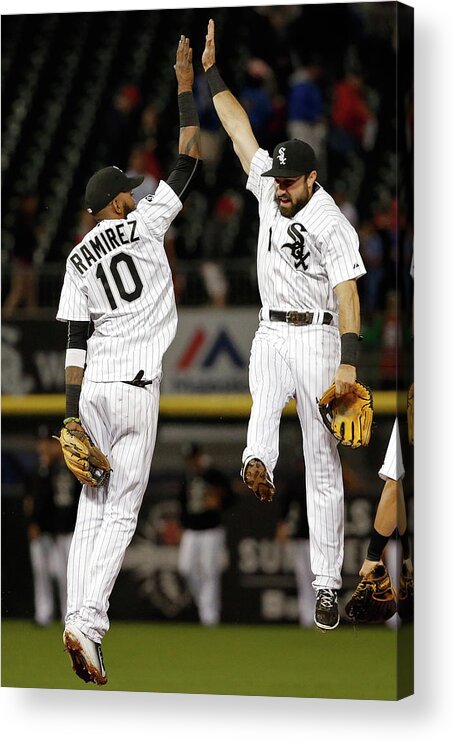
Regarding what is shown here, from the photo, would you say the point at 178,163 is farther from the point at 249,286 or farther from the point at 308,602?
the point at 308,602

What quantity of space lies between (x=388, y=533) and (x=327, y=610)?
402mm

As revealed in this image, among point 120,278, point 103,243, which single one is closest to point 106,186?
point 103,243

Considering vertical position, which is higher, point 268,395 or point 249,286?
point 249,286

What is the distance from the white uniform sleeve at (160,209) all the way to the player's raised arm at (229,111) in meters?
0.33

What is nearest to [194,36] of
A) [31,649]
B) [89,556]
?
[89,556]

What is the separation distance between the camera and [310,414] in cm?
657

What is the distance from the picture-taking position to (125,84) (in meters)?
6.82

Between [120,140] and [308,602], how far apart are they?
204 centimetres

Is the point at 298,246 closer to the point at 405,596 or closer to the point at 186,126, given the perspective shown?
the point at 186,126

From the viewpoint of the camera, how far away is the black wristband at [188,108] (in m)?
6.75

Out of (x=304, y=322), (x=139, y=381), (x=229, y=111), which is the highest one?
(x=229, y=111)

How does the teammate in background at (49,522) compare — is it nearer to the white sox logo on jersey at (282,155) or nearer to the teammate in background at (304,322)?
the teammate in background at (304,322)

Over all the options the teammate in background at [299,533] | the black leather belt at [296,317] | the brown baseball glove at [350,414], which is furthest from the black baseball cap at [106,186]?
the teammate in background at [299,533]

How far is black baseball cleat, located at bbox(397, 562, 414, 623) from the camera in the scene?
6512mm
